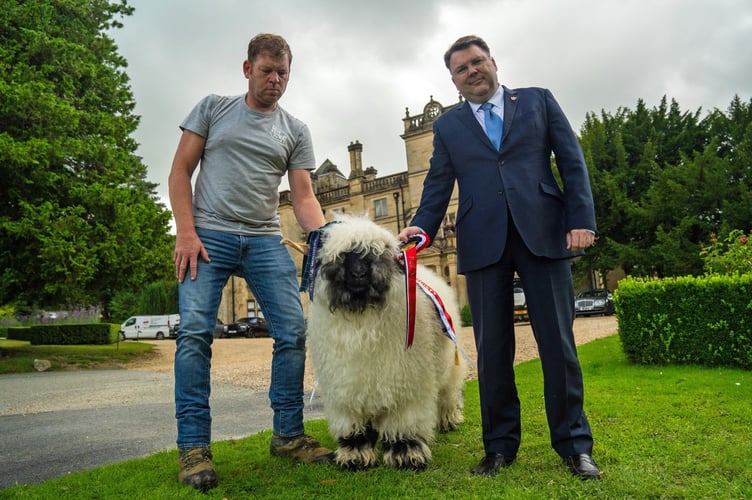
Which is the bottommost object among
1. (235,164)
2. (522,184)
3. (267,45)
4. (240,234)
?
(240,234)

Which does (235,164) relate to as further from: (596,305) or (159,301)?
(159,301)

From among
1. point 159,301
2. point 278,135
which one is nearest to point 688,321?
point 278,135

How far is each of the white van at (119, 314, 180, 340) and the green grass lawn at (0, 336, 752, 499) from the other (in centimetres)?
3628

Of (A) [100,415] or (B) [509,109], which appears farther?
(A) [100,415]

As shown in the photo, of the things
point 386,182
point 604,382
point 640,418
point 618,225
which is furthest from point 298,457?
point 386,182

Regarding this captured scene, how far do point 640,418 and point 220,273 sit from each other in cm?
403

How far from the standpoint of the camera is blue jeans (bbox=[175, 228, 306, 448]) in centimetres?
353

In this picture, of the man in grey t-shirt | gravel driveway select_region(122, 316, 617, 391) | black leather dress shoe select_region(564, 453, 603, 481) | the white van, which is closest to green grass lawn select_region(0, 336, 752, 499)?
black leather dress shoe select_region(564, 453, 603, 481)

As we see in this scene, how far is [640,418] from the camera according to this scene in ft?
15.9

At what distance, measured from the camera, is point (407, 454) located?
361 cm

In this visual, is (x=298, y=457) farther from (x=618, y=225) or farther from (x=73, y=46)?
(x=618, y=225)

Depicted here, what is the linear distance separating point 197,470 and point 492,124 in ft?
10.3

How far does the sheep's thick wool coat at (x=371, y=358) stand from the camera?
11.8 feet

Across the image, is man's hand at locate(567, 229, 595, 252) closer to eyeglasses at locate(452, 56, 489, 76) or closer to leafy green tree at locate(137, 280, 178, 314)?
eyeglasses at locate(452, 56, 489, 76)
